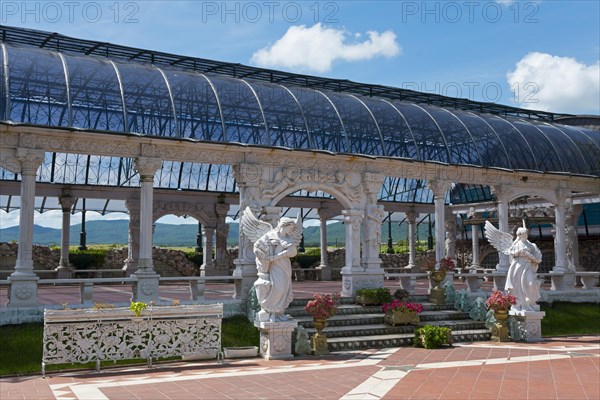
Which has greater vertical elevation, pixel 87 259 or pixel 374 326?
pixel 87 259

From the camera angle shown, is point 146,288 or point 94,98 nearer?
point 146,288

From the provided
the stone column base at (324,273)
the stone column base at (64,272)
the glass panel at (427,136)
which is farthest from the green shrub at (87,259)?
the glass panel at (427,136)

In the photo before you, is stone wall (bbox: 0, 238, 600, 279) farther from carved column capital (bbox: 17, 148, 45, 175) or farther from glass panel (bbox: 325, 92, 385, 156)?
carved column capital (bbox: 17, 148, 45, 175)

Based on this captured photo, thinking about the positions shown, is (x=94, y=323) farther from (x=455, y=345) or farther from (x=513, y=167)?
(x=513, y=167)

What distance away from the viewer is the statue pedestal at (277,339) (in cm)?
1241

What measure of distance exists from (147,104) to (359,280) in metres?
7.40

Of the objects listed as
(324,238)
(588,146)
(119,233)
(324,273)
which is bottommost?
(324,273)

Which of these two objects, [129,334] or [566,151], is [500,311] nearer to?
[566,151]

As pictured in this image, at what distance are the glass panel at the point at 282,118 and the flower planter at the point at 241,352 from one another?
5.68 metres

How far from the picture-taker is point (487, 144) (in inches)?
782

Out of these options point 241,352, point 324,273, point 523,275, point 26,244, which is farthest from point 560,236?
point 26,244

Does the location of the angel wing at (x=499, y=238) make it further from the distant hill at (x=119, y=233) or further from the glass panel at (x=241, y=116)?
the distant hill at (x=119, y=233)

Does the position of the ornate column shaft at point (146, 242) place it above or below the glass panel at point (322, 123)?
below

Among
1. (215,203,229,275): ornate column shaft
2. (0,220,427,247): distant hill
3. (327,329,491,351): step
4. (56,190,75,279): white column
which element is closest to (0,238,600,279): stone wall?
(215,203,229,275): ornate column shaft
